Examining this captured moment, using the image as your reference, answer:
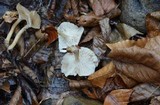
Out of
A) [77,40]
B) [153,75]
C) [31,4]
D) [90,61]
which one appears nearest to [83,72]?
[90,61]

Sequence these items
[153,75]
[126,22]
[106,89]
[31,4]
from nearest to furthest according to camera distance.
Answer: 1. [153,75]
2. [106,89]
3. [126,22]
4. [31,4]

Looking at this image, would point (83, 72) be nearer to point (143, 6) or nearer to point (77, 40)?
point (77, 40)

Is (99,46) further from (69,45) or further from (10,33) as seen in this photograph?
(10,33)

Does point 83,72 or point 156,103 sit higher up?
point 83,72

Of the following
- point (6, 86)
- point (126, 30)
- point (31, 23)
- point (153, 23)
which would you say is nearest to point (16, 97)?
point (6, 86)

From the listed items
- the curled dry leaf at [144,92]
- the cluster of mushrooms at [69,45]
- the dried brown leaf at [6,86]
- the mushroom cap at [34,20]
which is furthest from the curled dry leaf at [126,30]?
the dried brown leaf at [6,86]

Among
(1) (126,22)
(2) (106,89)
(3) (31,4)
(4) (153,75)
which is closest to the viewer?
(4) (153,75)
